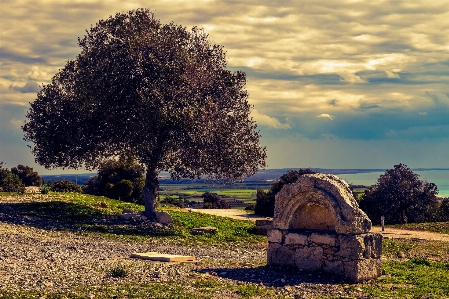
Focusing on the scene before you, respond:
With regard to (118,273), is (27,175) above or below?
above

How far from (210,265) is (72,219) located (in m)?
14.3

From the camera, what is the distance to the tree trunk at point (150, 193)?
32.2m

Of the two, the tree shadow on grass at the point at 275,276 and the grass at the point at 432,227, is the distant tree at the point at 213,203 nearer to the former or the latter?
the grass at the point at 432,227

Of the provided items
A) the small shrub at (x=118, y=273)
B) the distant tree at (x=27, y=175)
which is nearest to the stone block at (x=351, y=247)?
the small shrub at (x=118, y=273)

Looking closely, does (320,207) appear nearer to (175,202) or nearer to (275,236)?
(275,236)

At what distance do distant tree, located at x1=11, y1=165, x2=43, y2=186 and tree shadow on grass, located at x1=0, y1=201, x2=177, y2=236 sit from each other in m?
44.2

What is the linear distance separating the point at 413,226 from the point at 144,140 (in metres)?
21.6

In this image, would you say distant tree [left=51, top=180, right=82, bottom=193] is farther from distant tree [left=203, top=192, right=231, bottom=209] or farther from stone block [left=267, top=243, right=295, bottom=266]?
stone block [left=267, top=243, right=295, bottom=266]

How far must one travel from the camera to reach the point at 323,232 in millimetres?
18078

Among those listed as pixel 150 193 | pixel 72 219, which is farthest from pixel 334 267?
pixel 72 219

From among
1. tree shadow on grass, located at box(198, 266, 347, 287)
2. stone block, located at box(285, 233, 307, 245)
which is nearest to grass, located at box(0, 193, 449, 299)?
tree shadow on grass, located at box(198, 266, 347, 287)

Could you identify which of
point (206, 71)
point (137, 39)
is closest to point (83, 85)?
point (137, 39)

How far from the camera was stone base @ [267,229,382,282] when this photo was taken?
1720cm

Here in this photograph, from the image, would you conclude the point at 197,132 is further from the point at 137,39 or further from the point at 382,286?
the point at 382,286
